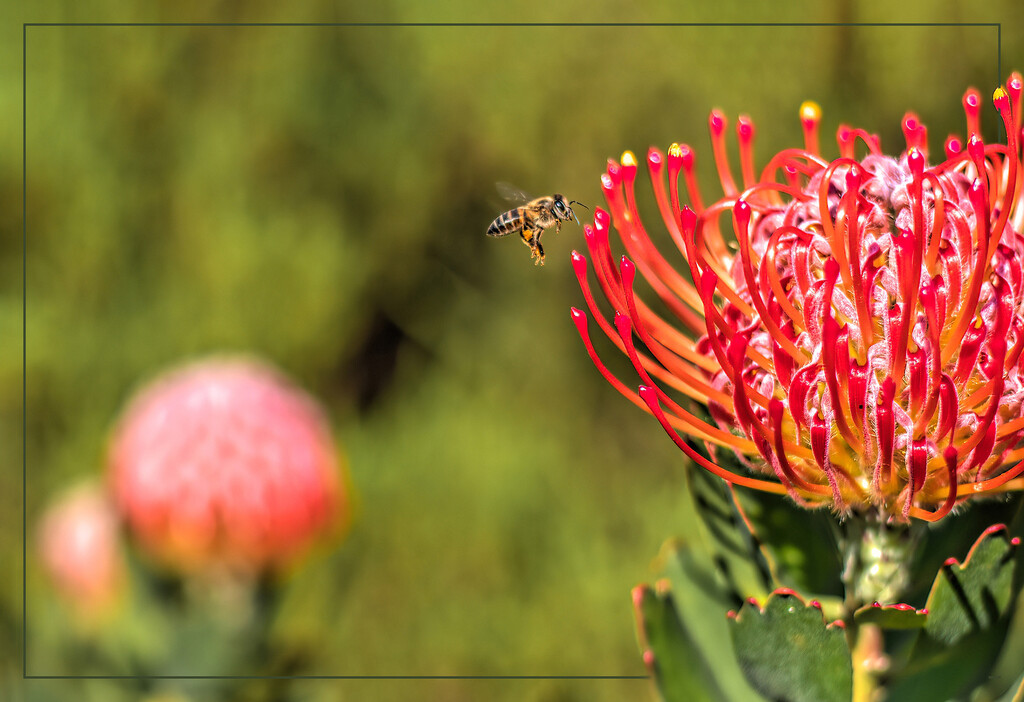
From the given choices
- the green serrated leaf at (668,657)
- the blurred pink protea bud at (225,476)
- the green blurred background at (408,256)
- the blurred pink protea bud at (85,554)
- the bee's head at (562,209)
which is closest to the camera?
the green serrated leaf at (668,657)

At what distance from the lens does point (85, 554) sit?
173 centimetres

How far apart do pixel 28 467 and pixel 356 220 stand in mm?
1064

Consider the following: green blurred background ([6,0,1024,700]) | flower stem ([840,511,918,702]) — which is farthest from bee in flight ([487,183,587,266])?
green blurred background ([6,0,1024,700])

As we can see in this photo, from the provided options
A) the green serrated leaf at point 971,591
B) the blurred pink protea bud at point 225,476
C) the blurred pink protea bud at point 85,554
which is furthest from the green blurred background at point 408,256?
the green serrated leaf at point 971,591

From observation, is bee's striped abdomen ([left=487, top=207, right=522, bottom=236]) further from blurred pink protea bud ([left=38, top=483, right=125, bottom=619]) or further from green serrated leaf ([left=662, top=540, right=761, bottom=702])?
blurred pink protea bud ([left=38, top=483, right=125, bottom=619])

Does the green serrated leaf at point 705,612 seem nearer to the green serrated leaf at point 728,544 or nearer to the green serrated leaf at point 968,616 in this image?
the green serrated leaf at point 728,544

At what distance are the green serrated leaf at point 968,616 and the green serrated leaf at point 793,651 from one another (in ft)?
0.23

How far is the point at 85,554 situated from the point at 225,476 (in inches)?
18.3

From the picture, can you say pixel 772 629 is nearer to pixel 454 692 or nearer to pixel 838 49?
pixel 454 692

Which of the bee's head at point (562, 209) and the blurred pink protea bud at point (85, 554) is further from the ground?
the bee's head at point (562, 209)

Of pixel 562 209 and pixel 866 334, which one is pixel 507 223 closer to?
pixel 562 209

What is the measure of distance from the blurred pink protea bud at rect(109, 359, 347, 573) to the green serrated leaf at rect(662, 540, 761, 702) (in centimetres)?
78

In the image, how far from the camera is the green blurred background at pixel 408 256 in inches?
92.8

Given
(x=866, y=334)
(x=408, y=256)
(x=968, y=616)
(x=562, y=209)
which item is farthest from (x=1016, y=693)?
(x=408, y=256)
